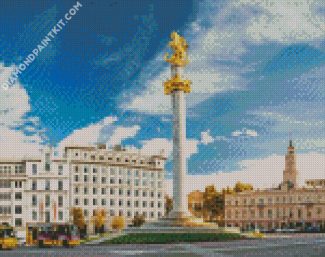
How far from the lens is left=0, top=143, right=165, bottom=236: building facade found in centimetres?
10469

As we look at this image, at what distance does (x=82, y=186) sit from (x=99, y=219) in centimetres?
705

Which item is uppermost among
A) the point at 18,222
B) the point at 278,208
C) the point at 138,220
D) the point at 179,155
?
the point at 179,155

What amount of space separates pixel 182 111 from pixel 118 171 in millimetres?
49177

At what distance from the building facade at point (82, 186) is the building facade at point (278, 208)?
24.4 meters

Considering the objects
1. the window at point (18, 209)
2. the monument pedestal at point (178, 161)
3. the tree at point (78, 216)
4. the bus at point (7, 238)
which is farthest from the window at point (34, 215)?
the bus at point (7, 238)

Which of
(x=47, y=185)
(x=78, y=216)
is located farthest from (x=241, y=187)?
(x=47, y=185)

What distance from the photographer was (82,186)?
11125cm

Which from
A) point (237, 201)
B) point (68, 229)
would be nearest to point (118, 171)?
point (237, 201)

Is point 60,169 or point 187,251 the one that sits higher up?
point 60,169

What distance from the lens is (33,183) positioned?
347 feet

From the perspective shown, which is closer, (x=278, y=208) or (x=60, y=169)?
(x=60, y=169)

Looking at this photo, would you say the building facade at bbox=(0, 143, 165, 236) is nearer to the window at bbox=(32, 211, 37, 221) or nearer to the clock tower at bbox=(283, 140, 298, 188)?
the window at bbox=(32, 211, 37, 221)

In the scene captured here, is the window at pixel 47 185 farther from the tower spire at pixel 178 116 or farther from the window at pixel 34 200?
the tower spire at pixel 178 116

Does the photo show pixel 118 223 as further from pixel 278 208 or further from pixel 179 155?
pixel 179 155
